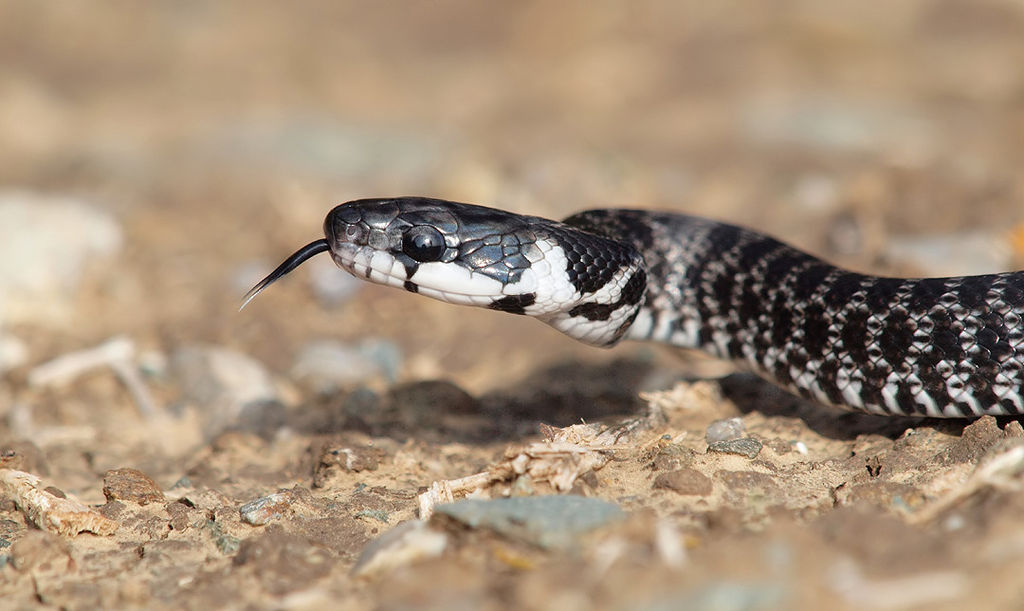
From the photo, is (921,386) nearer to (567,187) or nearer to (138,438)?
(138,438)

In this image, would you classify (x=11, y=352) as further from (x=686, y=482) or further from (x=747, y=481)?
(x=747, y=481)

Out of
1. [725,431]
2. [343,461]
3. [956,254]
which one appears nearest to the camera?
[725,431]

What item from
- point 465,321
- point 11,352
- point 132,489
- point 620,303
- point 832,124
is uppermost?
point 832,124

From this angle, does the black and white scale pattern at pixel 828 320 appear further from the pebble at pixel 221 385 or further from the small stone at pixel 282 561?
the small stone at pixel 282 561

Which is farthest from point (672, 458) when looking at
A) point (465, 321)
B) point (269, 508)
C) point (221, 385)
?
point (465, 321)

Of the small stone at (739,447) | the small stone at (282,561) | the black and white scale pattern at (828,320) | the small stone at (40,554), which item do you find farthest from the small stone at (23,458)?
the small stone at (739,447)

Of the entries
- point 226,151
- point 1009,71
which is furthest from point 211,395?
point 1009,71

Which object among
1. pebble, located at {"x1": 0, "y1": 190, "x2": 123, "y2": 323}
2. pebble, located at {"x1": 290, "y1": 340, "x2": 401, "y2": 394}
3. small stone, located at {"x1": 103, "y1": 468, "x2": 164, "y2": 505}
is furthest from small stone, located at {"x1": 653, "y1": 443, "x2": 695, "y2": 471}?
pebble, located at {"x1": 0, "y1": 190, "x2": 123, "y2": 323}
